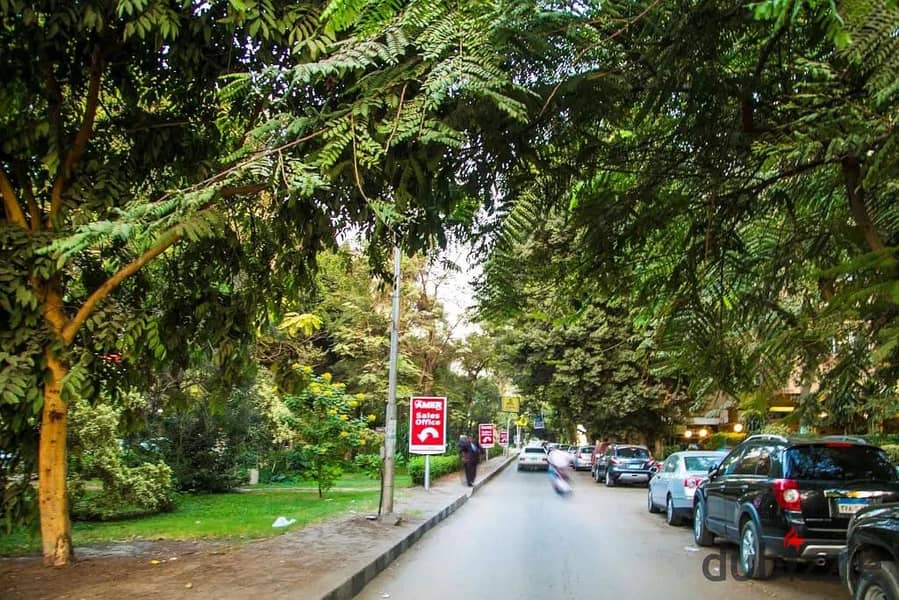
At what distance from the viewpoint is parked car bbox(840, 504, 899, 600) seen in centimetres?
520

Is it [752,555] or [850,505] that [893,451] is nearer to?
[752,555]

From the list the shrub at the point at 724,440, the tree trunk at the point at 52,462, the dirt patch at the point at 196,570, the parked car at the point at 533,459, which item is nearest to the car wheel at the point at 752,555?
the dirt patch at the point at 196,570

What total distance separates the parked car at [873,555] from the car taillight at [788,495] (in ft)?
6.44

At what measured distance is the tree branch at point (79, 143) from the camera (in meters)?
7.20

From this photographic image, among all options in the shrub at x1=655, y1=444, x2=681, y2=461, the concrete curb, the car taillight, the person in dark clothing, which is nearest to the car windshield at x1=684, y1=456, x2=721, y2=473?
the concrete curb

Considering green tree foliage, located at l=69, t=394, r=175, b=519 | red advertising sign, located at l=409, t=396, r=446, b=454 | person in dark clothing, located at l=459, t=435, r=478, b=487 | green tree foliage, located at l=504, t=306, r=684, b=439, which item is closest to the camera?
green tree foliage, located at l=69, t=394, r=175, b=519

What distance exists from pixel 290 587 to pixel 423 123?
5.05 metres

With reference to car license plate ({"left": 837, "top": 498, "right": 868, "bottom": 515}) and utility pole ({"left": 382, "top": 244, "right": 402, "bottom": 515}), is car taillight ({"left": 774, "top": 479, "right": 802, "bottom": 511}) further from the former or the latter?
utility pole ({"left": 382, "top": 244, "right": 402, "bottom": 515})

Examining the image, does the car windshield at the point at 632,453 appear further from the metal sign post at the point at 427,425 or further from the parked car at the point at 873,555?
the parked car at the point at 873,555

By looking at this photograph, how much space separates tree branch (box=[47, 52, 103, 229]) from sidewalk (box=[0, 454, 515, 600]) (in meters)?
3.57

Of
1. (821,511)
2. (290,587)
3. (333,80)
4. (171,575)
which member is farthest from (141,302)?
(821,511)

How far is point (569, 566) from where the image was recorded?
960 centimetres

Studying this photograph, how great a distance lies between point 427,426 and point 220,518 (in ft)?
18.7

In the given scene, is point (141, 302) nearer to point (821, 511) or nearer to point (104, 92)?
point (104, 92)
